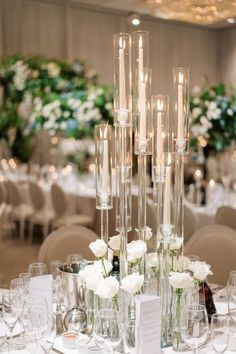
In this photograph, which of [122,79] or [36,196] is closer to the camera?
[122,79]

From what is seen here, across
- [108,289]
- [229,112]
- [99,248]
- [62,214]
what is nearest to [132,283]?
[108,289]

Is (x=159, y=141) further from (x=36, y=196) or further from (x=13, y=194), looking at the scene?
(x=13, y=194)

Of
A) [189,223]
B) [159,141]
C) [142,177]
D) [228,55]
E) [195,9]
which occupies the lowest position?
[189,223]

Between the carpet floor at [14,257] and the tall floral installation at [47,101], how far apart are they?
1594 millimetres

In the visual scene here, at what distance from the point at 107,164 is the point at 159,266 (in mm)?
397

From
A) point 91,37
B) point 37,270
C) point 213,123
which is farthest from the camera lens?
point 91,37

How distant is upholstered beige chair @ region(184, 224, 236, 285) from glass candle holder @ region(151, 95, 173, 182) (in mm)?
1206

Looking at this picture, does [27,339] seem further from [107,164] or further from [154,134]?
[154,134]

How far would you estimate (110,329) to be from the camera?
1.65 m

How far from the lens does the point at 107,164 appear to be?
1784 millimetres

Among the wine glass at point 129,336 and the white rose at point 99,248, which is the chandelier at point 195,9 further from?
the wine glass at point 129,336

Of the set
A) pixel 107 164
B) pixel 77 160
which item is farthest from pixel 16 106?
pixel 107 164

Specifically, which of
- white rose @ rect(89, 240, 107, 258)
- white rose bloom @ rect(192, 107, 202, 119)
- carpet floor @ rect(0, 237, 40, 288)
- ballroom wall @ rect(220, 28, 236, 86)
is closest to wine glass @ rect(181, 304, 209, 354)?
white rose @ rect(89, 240, 107, 258)

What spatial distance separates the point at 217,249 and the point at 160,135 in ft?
4.29
